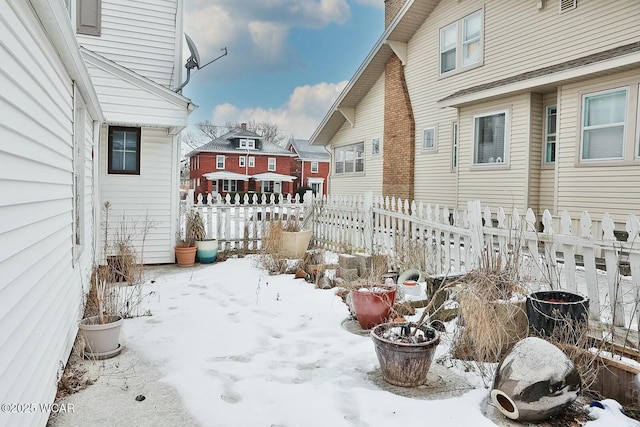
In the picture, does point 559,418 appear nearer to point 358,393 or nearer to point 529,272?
point 358,393

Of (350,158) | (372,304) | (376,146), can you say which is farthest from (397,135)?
(372,304)

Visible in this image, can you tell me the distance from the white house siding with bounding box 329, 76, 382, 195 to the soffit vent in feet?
19.8

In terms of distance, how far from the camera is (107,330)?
3.80 meters

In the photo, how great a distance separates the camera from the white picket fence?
3596mm

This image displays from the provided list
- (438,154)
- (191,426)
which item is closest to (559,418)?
(191,426)

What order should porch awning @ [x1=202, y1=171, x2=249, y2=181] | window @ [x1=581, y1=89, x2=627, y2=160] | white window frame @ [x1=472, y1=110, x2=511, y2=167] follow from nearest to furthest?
window @ [x1=581, y1=89, x2=627, y2=160], white window frame @ [x1=472, y1=110, x2=511, y2=167], porch awning @ [x1=202, y1=171, x2=249, y2=181]

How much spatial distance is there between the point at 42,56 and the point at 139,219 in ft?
20.6

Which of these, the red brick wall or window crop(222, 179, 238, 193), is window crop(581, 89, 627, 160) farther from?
window crop(222, 179, 238, 193)

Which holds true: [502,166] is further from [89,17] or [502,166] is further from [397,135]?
[89,17]

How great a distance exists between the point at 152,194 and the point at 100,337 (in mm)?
5176

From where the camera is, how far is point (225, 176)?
35.5 m

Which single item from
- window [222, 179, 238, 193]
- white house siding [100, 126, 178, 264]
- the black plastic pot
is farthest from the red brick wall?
window [222, 179, 238, 193]

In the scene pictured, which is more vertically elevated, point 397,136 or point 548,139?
point 397,136

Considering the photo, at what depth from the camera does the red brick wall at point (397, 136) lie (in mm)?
13125
